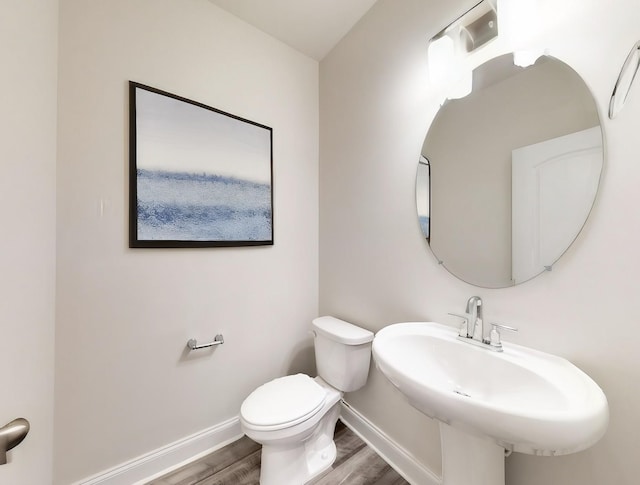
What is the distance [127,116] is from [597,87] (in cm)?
181

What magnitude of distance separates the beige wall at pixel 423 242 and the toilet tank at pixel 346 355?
0.33 ft

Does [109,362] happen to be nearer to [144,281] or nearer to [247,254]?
[144,281]

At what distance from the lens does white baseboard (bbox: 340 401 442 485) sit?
1.18 meters

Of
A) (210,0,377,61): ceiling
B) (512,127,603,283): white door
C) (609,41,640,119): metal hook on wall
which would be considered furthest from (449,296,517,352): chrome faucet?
(210,0,377,61): ceiling

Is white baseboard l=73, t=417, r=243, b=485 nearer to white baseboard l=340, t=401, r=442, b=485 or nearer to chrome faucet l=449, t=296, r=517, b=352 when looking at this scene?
white baseboard l=340, t=401, r=442, b=485

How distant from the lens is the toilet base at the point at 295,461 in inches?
46.1

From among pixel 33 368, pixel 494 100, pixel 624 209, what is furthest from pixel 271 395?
pixel 494 100

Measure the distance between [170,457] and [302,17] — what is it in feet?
8.53

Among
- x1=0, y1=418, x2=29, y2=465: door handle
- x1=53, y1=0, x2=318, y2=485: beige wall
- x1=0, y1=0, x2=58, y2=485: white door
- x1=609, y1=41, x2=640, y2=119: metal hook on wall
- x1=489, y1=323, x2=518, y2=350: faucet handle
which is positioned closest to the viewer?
x1=0, y1=418, x2=29, y2=465: door handle

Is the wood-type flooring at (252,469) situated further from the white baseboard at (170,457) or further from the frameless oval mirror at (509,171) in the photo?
the frameless oval mirror at (509,171)

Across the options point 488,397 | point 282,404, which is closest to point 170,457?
point 282,404

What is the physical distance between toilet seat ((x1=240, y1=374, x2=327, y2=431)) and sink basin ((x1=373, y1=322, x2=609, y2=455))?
534mm

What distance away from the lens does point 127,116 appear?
1190mm

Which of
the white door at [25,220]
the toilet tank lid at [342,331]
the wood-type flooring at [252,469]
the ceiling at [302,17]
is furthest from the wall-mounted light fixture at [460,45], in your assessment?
the wood-type flooring at [252,469]
